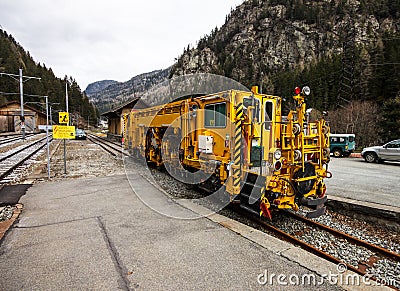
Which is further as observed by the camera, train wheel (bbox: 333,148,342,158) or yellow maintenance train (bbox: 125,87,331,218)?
train wheel (bbox: 333,148,342,158)

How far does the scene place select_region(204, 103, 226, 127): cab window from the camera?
Answer: 672cm

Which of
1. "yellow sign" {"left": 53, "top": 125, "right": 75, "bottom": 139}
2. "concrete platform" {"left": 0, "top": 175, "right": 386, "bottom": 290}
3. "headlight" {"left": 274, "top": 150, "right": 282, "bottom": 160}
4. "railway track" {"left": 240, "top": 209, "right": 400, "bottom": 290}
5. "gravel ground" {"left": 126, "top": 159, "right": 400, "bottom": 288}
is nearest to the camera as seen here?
"concrete platform" {"left": 0, "top": 175, "right": 386, "bottom": 290}

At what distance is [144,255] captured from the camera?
380 cm

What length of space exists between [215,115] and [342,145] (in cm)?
1821

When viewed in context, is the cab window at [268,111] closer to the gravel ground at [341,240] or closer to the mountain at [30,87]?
the gravel ground at [341,240]

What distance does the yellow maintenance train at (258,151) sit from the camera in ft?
18.7

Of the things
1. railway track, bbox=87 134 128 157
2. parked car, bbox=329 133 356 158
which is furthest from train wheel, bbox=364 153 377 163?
railway track, bbox=87 134 128 157

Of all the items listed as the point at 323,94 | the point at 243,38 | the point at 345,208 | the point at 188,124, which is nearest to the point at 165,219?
the point at 188,124

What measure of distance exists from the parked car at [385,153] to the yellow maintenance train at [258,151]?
42.9ft

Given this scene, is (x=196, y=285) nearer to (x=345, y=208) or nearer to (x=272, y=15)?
(x=345, y=208)

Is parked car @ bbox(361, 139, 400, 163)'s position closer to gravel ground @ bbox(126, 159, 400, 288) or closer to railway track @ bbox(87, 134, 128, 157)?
gravel ground @ bbox(126, 159, 400, 288)

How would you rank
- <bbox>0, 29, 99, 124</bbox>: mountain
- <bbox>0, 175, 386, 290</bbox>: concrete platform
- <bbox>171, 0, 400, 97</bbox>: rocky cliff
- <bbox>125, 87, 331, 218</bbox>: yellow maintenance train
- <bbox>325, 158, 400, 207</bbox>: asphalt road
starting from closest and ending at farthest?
<bbox>0, 175, 386, 290</bbox>: concrete platform < <bbox>125, 87, 331, 218</bbox>: yellow maintenance train < <bbox>325, 158, 400, 207</bbox>: asphalt road < <bbox>0, 29, 99, 124</bbox>: mountain < <bbox>171, 0, 400, 97</bbox>: rocky cliff

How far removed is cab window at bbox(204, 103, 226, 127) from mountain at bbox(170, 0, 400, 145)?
24.5m

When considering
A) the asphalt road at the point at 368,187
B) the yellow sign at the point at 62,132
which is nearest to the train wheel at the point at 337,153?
the asphalt road at the point at 368,187
